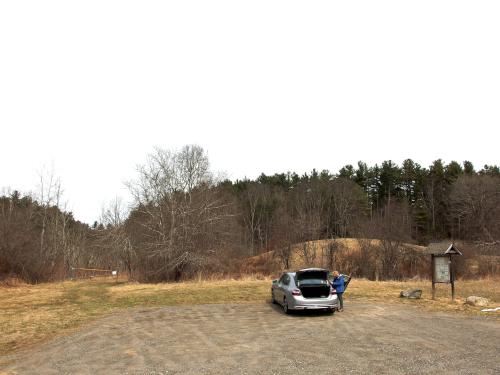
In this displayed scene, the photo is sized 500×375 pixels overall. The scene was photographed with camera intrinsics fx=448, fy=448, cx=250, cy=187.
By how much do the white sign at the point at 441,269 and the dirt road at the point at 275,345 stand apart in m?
4.19

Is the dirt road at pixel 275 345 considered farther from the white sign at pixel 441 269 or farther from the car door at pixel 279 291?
the white sign at pixel 441 269

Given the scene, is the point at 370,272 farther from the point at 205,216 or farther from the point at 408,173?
A: the point at 408,173

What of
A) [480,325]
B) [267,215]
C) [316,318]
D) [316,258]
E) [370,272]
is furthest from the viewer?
[267,215]

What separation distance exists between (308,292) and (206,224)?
20.7m

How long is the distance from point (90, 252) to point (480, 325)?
79387 millimetres

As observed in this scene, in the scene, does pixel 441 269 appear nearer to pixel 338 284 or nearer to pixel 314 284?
pixel 338 284

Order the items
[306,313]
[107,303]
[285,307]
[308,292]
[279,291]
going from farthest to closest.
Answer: [107,303] < [279,291] < [306,313] < [285,307] < [308,292]

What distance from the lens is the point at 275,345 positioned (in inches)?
459

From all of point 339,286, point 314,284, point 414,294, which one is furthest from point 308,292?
point 414,294

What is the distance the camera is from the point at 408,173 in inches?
3637

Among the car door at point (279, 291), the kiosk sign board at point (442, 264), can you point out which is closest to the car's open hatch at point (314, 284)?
the car door at point (279, 291)

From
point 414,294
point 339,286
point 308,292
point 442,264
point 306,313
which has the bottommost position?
point 306,313

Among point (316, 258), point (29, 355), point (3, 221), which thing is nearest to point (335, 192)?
point (316, 258)

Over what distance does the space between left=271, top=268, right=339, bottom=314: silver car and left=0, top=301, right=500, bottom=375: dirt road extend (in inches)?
19.3
